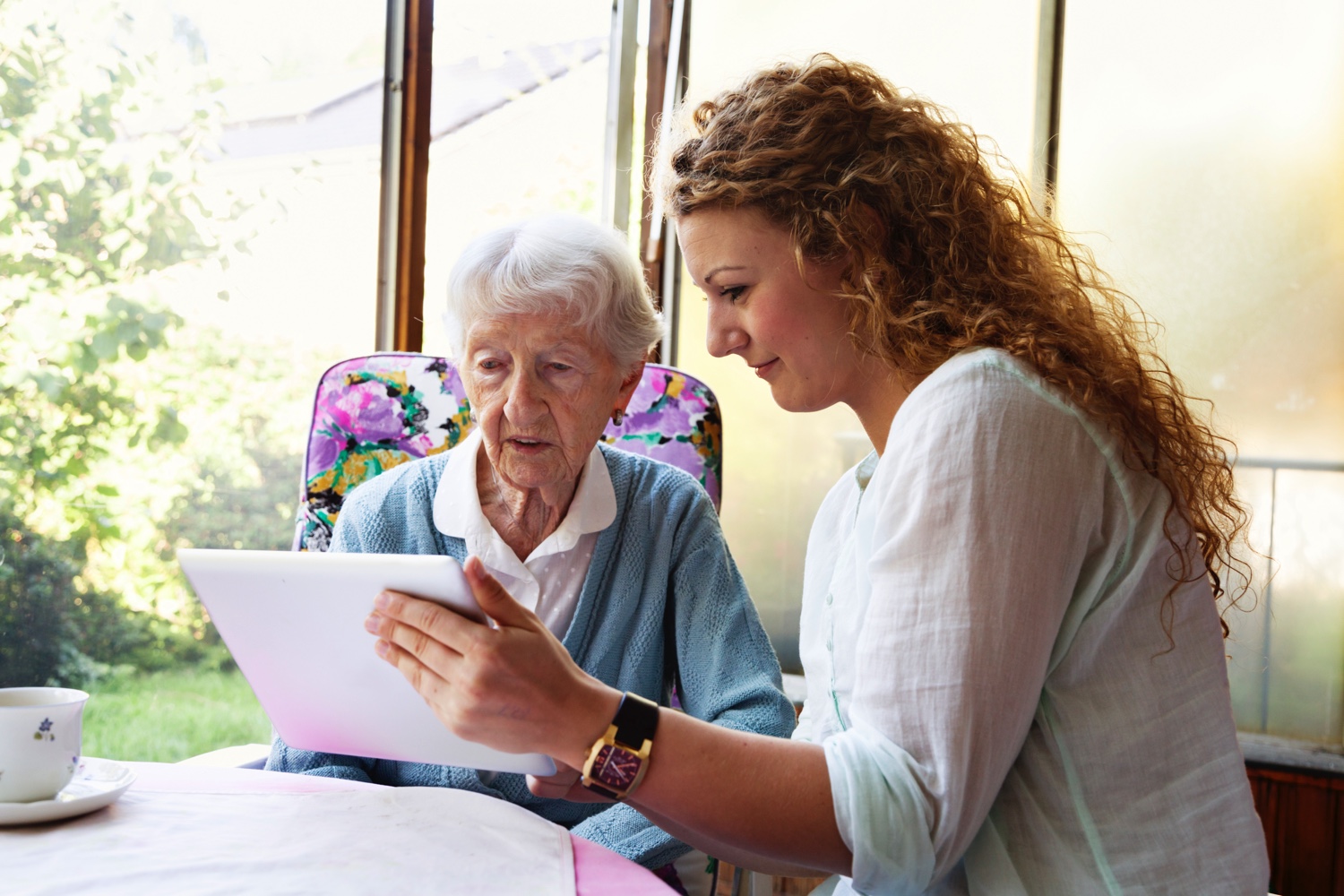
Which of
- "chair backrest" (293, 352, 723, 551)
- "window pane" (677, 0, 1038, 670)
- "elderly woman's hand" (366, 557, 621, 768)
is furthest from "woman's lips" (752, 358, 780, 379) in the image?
"window pane" (677, 0, 1038, 670)

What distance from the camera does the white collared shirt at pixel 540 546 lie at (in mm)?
1345

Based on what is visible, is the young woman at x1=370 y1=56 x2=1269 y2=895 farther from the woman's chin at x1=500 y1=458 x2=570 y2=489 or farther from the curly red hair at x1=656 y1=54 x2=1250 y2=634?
the woman's chin at x1=500 y1=458 x2=570 y2=489

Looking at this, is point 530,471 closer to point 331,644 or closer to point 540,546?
point 540,546

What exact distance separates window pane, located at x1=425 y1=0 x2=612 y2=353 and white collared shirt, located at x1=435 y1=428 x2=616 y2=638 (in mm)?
951

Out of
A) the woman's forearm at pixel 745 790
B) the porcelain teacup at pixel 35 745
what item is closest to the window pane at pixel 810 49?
→ the woman's forearm at pixel 745 790

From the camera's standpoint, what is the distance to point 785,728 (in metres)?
1.23

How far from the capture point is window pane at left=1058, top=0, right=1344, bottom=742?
2512 millimetres

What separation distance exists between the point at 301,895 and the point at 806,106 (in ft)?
2.78

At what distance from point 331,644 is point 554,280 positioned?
1.97ft

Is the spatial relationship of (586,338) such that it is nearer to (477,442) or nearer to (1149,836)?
(477,442)

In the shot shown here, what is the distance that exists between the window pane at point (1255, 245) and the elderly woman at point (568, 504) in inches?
65.5

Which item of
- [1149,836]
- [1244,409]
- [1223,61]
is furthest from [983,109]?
[1149,836]

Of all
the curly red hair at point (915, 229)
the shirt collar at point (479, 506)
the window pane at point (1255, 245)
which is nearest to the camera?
the curly red hair at point (915, 229)

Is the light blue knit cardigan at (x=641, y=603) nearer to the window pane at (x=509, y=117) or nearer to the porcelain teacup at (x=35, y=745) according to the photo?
the porcelain teacup at (x=35, y=745)
